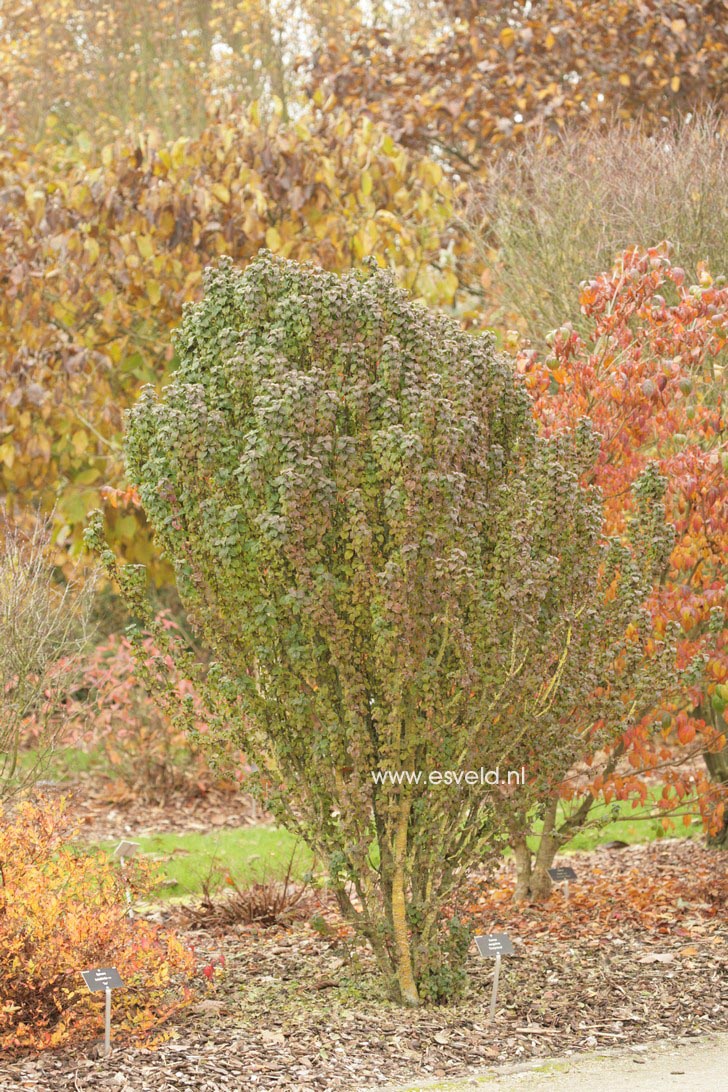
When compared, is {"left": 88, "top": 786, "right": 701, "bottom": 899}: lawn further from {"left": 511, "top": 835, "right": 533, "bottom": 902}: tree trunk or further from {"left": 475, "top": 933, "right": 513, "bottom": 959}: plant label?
{"left": 475, "top": 933, "right": 513, "bottom": 959}: plant label

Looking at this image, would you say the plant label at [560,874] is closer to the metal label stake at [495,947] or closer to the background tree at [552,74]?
the metal label stake at [495,947]

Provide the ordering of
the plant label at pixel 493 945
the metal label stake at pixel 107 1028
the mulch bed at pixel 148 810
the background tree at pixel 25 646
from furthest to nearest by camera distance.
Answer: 1. the mulch bed at pixel 148 810
2. the background tree at pixel 25 646
3. the plant label at pixel 493 945
4. the metal label stake at pixel 107 1028

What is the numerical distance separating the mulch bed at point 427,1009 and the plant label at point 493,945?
11.8 inches

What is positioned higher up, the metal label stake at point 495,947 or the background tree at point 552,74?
the background tree at point 552,74

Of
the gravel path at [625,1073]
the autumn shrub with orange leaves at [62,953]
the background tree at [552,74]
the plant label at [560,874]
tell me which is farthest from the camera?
the background tree at [552,74]

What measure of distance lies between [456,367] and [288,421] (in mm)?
775

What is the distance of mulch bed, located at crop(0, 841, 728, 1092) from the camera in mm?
4285

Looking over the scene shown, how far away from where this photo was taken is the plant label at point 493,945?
474 centimetres

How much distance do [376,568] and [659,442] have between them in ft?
8.13

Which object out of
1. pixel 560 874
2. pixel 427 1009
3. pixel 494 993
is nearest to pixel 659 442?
pixel 560 874

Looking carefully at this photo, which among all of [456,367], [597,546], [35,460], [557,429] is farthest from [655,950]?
[35,460]

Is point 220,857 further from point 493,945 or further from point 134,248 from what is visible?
point 134,248

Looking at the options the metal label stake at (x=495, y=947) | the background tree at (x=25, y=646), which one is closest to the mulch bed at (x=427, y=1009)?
the metal label stake at (x=495, y=947)

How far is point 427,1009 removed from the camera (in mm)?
4949
